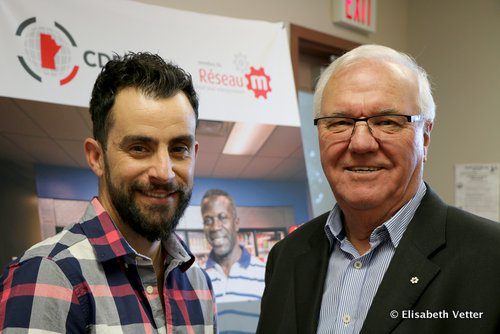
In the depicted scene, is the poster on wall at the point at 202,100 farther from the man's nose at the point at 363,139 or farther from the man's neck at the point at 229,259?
the man's nose at the point at 363,139

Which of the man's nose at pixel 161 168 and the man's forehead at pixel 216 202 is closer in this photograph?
the man's nose at pixel 161 168

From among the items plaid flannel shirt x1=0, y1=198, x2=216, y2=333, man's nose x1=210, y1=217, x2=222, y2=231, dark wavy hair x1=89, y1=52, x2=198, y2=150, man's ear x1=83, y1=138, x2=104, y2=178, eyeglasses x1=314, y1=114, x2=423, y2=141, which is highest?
dark wavy hair x1=89, y1=52, x2=198, y2=150

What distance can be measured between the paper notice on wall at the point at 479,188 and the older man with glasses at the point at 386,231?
2274mm

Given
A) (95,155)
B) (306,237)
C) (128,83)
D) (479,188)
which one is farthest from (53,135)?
(479,188)

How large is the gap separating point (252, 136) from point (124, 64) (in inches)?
44.4

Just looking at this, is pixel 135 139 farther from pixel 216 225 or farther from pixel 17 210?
pixel 216 225

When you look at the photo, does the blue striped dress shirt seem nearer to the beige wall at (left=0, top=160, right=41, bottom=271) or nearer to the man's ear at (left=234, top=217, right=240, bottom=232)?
the man's ear at (left=234, top=217, right=240, bottom=232)

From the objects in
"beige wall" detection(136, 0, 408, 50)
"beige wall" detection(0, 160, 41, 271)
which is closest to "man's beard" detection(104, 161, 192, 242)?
"beige wall" detection(0, 160, 41, 271)

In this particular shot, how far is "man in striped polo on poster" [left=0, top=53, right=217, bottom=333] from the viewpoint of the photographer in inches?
44.8

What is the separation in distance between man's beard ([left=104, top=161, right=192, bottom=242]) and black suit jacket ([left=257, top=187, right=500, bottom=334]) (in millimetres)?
418

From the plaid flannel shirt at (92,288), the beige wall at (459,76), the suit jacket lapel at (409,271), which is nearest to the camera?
the plaid flannel shirt at (92,288)

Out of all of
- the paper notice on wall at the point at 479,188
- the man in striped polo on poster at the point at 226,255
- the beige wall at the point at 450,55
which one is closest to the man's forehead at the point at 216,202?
the man in striped polo on poster at the point at 226,255

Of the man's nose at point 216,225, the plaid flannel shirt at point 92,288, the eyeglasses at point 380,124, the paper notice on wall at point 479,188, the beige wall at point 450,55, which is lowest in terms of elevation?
the plaid flannel shirt at point 92,288

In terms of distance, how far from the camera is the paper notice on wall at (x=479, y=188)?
3.38 metres
